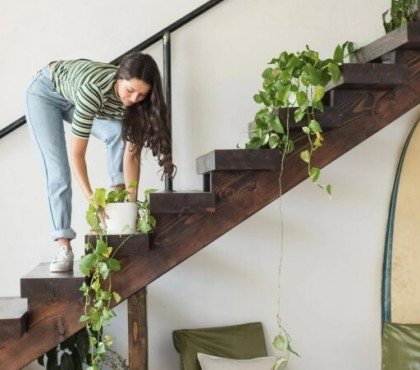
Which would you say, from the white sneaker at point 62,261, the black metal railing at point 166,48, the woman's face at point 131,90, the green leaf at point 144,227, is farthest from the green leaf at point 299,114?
the white sneaker at point 62,261

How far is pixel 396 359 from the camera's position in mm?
3154

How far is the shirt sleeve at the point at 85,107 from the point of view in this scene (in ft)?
7.47

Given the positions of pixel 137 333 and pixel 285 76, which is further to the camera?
pixel 137 333

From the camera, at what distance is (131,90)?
2285 mm

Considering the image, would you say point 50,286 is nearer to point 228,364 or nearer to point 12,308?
point 12,308

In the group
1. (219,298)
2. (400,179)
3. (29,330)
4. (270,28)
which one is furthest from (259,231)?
(29,330)

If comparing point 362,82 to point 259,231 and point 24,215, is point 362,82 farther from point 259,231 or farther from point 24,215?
point 24,215

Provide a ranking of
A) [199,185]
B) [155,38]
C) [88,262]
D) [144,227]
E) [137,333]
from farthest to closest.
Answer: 1. [199,185]
2. [155,38]
3. [137,333]
4. [144,227]
5. [88,262]

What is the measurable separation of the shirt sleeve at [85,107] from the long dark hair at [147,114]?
0.38 ft

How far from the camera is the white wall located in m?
3.07

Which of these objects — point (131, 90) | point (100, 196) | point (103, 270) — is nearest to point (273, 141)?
point (131, 90)

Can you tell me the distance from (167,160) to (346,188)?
50.7 inches

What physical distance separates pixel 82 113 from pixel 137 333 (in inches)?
42.8

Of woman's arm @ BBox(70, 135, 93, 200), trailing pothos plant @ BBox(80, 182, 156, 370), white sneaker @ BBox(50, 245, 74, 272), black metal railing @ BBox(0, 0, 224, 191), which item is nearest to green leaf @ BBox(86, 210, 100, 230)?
trailing pothos plant @ BBox(80, 182, 156, 370)
